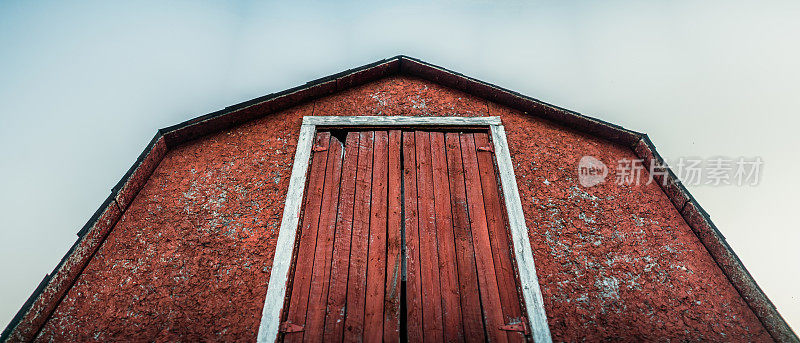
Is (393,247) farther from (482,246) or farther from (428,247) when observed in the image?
(482,246)

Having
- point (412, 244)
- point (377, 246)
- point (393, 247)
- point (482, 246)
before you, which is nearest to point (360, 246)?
point (377, 246)

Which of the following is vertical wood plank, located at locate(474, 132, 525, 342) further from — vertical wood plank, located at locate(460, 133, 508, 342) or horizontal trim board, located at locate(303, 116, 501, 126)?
horizontal trim board, located at locate(303, 116, 501, 126)

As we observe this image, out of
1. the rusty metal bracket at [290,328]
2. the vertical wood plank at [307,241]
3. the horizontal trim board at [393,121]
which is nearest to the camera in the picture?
the rusty metal bracket at [290,328]

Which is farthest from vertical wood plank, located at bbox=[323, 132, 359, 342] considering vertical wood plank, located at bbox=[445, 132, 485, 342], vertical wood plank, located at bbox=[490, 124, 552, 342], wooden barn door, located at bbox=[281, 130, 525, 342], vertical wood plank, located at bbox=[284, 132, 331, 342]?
vertical wood plank, located at bbox=[490, 124, 552, 342]

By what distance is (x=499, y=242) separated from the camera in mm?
3848

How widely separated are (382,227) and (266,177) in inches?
50.6

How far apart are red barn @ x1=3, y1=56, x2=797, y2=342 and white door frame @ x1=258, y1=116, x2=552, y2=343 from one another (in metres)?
0.02

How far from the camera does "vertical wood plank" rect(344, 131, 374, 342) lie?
11.0ft

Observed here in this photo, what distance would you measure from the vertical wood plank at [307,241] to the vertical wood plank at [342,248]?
0.64 feet

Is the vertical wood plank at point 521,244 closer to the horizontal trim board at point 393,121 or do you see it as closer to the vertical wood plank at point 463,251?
the horizontal trim board at point 393,121

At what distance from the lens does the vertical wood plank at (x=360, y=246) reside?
3.35m

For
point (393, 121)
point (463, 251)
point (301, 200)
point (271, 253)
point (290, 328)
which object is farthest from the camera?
point (393, 121)

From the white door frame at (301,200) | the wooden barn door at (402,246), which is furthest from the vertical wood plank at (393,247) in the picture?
the white door frame at (301,200)

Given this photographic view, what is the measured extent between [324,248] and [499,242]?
Result: 1.58m
